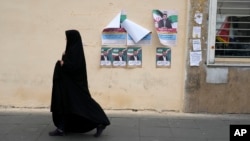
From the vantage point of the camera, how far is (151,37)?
8047 millimetres

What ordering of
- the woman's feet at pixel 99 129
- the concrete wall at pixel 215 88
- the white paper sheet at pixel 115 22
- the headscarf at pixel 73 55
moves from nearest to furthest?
the headscarf at pixel 73 55 < the woman's feet at pixel 99 129 < the white paper sheet at pixel 115 22 < the concrete wall at pixel 215 88

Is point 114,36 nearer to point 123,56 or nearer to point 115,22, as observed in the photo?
point 115,22

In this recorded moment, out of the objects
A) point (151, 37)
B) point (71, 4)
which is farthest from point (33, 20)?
point (151, 37)

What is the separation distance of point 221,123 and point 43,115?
10.1 ft

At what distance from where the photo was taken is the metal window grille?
8031 mm

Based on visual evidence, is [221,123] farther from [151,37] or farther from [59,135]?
[59,135]

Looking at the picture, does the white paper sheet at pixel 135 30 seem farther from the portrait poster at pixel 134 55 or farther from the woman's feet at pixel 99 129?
the woman's feet at pixel 99 129

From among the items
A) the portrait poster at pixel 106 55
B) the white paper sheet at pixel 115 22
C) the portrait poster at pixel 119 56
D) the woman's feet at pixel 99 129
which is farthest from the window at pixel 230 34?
the woman's feet at pixel 99 129

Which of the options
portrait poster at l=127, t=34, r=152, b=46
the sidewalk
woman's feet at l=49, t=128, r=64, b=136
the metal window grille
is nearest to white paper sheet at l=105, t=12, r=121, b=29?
portrait poster at l=127, t=34, r=152, b=46

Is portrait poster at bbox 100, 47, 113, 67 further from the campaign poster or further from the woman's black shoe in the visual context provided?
the woman's black shoe

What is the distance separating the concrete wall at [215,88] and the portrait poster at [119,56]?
44.1 inches

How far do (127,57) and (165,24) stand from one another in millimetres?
887

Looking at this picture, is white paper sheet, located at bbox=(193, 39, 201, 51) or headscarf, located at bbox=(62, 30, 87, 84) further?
white paper sheet, located at bbox=(193, 39, 201, 51)

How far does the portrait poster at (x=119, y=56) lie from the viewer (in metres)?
8.09
